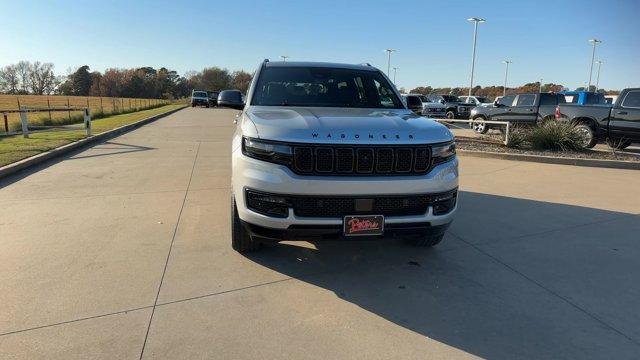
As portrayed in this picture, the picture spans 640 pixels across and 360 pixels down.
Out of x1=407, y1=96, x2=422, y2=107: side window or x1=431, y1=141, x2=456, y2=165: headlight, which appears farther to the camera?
x1=407, y1=96, x2=422, y2=107: side window

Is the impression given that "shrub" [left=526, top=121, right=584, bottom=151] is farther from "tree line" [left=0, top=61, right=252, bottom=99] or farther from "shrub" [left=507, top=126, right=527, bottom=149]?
"tree line" [left=0, top=61, right=252, bottom=99]

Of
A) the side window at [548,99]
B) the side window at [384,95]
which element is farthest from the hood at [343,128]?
the side window at [548,99]

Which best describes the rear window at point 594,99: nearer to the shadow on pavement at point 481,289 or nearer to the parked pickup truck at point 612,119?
the parked pickup truck at point 612,119

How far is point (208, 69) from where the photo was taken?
9606 cm

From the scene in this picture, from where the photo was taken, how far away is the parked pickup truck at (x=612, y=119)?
469 inches

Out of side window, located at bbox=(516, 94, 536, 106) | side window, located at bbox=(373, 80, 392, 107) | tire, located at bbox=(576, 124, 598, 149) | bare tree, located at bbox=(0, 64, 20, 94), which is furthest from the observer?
bare tree, located at bbox=(0, 64, 20, 94)

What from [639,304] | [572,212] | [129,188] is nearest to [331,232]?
[639,304]

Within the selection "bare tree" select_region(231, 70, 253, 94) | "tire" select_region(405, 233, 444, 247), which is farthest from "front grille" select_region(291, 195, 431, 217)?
"bare tree" select_region(231, 70, 253, 94)

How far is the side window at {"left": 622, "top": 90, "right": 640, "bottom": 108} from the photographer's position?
11.9 meters

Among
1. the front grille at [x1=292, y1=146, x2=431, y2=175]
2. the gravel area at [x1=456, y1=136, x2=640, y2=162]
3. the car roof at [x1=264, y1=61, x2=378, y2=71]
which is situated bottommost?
the gravel area at [x1=456, y1=136, x2=640, y2=162]

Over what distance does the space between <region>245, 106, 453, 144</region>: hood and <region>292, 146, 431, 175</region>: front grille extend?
6 centimetres

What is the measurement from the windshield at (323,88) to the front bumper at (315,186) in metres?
1.42

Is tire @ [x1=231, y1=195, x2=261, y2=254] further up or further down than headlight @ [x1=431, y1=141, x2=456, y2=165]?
further down

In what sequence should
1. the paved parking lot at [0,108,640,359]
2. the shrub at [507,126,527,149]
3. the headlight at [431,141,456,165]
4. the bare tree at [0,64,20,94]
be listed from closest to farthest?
the paved parking lot at [0,108,640,359], the headlight at [431,141,456,165], the shrub at [507,126,527,149], the bare tree at [0,64,20,94]
